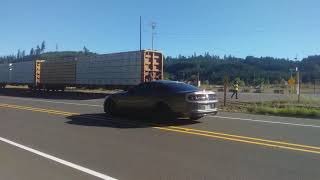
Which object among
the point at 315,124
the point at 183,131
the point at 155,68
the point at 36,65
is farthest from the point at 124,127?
the point at 36,65

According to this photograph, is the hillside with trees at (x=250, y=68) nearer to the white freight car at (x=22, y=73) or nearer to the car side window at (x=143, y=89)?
the white freight car at (x=22, y=73)

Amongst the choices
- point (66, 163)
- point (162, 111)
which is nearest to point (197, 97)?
point (162, 111)

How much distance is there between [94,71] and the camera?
39719 mm

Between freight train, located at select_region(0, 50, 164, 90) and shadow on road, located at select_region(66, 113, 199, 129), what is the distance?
1678 centimetres

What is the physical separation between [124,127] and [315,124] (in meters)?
6.00

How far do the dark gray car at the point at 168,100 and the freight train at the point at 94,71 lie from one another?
1692cm

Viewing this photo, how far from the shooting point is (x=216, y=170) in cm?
819

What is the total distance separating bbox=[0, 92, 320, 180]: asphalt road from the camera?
8094mm

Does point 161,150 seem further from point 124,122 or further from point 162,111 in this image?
point 124,122

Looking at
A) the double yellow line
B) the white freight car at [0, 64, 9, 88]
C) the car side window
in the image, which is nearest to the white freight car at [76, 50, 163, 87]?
the car side window

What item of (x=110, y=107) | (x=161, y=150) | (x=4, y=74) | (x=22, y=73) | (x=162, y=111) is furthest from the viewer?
(x=4, y=74)

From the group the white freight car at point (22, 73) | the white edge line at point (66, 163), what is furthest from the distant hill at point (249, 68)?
the white edge line at point (66, 163)

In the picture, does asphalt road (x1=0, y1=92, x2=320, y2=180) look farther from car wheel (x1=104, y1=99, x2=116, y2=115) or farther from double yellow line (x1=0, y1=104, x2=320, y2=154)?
car wheel (x1=104, y1=99, x2=116, y2=115)

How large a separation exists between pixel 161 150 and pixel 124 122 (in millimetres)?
5773
